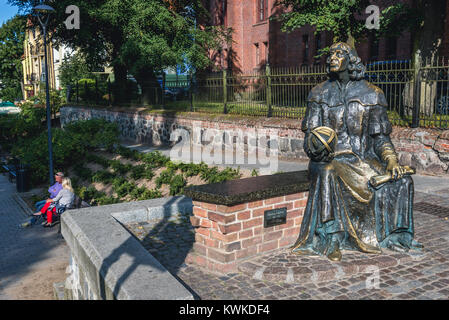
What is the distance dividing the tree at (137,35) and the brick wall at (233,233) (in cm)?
1513

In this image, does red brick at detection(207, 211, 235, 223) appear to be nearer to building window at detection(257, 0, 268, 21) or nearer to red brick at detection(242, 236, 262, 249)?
red brick at detection(242, 236, 262, 249)

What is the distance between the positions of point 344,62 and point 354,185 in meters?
Result: 1.40

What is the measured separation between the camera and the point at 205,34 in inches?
853

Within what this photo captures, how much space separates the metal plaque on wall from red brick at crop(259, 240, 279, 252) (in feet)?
0.68

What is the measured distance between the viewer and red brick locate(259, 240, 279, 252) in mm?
4934

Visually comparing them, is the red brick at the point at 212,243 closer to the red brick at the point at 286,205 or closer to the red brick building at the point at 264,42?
the red brick at the point at 286,205

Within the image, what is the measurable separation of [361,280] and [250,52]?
29.1 meters

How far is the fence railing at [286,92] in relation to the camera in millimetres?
10094

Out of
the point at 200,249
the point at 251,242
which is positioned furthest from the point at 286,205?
the point at 200,249

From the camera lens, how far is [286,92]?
42.5 ft

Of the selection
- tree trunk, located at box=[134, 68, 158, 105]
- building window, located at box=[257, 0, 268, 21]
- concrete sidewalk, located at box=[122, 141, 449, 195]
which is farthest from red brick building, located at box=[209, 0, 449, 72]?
concrete sidewalk, located at box=[122, 141, 449, 195]

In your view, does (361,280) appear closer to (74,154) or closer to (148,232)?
(148,232)
